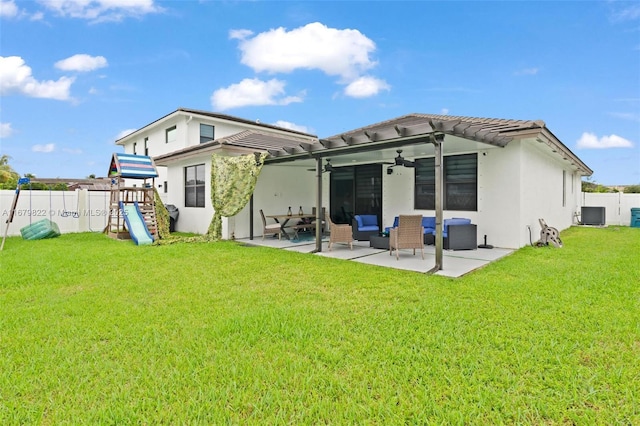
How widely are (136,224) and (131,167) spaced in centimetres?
221

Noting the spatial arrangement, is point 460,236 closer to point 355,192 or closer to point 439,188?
point 439,188

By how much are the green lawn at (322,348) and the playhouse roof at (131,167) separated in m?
6.47

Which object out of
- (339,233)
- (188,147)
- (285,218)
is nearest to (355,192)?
(285,218)

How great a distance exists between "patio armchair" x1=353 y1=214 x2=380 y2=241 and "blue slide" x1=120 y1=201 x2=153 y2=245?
21.5 feet

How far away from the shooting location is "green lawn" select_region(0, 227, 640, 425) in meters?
2.21

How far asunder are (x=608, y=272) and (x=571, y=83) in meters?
11.7

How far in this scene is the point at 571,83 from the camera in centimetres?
1379

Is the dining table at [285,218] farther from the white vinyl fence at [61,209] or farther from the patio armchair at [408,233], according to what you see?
the white vinyl fence at [61,209]

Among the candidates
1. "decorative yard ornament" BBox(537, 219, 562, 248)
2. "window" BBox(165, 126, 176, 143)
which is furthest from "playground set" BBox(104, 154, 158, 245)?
"decorative yard ornament" BBox(537, 219, 562, 248)

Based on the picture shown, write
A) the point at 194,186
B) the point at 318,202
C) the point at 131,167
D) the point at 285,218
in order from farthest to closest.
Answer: the point at 194,186 < the point at 131,167 < the point at 285,218 < the point at 318,202

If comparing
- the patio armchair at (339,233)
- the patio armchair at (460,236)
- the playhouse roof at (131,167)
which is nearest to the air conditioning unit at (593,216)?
the patio armchair at (460,236)

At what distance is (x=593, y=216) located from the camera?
17.0 meters

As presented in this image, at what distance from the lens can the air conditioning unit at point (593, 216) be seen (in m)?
16.8

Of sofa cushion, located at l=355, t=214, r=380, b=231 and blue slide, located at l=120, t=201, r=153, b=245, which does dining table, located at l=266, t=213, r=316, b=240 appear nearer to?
sofa cushion, located at l=355, t=214, r=380, b=231
